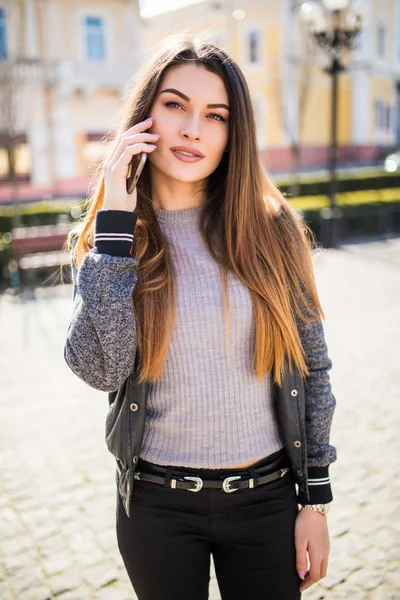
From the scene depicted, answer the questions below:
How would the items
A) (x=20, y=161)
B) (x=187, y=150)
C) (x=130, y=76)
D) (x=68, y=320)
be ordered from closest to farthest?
(x=187, y=150) → (x=68, y=320) → (x=130, y=76) → (x=20, y=161)

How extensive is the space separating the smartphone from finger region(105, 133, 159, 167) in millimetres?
39

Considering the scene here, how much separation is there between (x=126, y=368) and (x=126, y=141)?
2.23 ft

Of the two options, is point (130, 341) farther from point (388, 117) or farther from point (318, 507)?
point (388, 117)

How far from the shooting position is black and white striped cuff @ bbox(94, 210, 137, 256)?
156 centimetres

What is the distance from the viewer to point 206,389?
67.1 inches

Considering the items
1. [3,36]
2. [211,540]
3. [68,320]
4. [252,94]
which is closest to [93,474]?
[211,540]

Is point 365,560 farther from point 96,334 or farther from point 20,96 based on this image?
point 20,96

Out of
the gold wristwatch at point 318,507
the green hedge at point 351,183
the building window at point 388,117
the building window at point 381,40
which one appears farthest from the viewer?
the building window at point 388,117

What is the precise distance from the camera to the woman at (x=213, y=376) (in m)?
1.68

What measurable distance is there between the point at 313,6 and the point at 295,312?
455 inches

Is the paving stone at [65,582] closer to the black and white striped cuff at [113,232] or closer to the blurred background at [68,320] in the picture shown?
the blurred background at [68,320]

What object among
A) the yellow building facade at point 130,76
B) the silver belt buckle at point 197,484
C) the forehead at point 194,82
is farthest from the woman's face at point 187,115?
the yellow building facade at point 130,76

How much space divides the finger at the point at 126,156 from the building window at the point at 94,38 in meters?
24.8

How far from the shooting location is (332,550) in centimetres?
319
